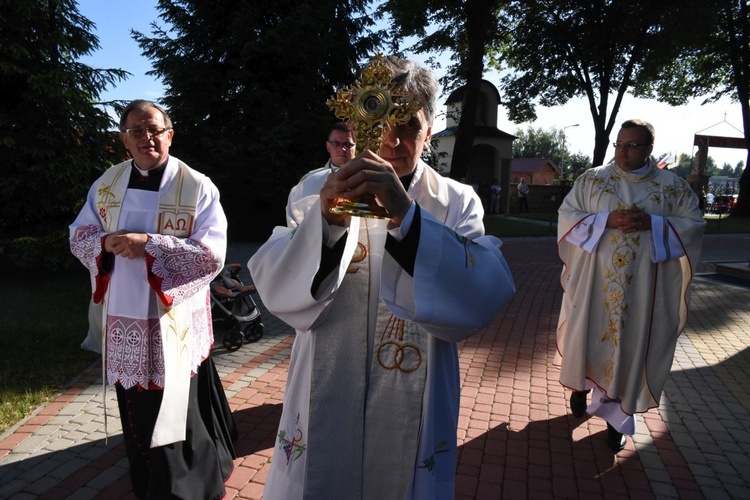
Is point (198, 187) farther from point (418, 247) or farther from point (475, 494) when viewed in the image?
point (475, 494)

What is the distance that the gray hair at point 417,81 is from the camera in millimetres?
1793

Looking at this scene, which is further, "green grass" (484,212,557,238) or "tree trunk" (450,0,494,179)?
"green grass" (484,212,557,238)

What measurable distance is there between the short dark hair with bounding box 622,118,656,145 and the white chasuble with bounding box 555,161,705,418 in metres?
0.30

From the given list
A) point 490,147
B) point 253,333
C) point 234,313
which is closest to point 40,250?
point 234,313

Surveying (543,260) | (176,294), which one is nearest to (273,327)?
(176,294)

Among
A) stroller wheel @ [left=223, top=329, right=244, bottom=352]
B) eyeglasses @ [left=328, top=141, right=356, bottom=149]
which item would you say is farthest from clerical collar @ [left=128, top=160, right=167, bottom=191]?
stroller wheel @ [left=223, top=329, right=244, bottom=352]

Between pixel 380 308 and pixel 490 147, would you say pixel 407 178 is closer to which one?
pixel 380 308

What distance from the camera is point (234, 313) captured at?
254 inches

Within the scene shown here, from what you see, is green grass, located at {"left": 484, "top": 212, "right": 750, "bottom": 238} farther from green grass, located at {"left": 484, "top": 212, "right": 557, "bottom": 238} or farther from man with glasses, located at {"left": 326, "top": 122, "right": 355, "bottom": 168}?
man with glasses, located at {"left": 326, "top": 122, "right": 355, "bottom": 168}

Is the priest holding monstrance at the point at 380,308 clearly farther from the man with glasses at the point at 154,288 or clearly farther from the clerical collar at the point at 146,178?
the clerical collar at the point at 146,178

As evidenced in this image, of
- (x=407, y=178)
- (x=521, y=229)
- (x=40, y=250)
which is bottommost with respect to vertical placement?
(x=40, y=250)

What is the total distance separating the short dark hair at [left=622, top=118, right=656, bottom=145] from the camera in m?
4.02

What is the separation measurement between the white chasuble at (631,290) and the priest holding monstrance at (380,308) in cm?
268

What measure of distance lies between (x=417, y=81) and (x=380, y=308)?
30.8 inches
